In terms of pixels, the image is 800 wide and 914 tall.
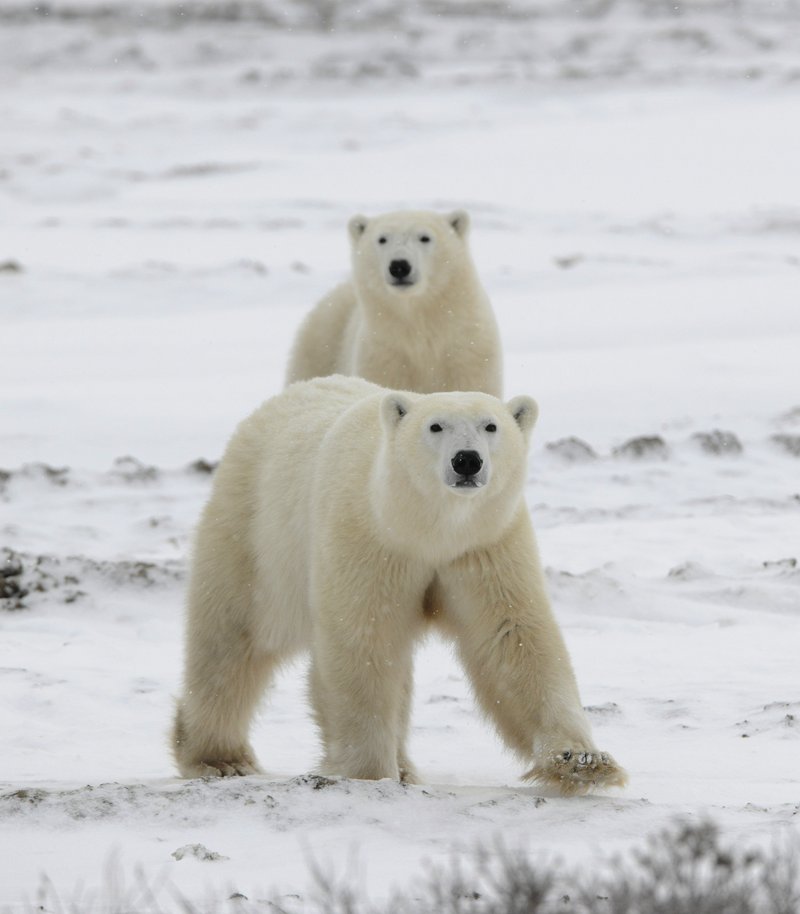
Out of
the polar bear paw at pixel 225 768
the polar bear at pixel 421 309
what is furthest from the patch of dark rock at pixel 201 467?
the polar bear paw at pixel 225 768

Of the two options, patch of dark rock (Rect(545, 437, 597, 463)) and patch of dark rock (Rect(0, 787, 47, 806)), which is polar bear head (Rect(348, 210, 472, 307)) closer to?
patch of dark rock (Rect(545, 437, 597, 463))

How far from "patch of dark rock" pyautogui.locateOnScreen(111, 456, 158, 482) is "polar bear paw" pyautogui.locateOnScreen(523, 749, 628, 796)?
4.21 m

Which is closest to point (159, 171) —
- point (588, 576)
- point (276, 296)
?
point (276, 296)

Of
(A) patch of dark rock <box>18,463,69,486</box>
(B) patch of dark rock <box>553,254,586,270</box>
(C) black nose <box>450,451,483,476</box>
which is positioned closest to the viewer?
(C) black nose <box>450,451,483,476</box>

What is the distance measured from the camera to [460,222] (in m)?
6.65

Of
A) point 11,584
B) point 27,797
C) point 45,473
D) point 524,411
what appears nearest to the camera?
point 27,797

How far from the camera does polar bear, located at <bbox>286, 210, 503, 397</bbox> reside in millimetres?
6289

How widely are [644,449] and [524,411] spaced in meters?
4.22

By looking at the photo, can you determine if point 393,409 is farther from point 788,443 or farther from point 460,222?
point 788,443

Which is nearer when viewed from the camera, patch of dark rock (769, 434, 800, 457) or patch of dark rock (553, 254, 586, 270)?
patch of dark rock (769, 434, 800, 457)

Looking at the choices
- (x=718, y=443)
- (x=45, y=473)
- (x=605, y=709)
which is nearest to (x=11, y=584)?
(x=45, y=473)

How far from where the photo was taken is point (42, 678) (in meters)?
4.48

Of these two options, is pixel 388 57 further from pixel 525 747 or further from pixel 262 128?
pixel 525 747

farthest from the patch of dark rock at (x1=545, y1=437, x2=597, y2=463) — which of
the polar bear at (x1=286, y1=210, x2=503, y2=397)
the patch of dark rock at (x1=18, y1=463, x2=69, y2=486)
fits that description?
the patch of dark rock at (x1=18, y1=463, x2=69, y2=486)
